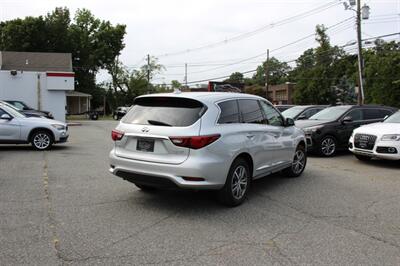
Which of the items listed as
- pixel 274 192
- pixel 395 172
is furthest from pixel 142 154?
pixel 395 172

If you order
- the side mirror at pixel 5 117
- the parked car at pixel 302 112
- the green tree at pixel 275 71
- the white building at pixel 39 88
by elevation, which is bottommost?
the side mirror at pixel 5 117

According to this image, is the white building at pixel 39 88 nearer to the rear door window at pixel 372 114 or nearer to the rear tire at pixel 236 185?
the rear door window at pixel 372 114

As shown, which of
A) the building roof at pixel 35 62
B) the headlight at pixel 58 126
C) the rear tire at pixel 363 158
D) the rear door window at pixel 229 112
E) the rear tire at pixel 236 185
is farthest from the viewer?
the building roof at pixel 35 62

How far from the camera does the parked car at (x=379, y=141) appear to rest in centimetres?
977

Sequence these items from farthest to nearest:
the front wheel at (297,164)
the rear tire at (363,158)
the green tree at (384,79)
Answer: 1. the green tree at (384,79)
2. the rear tire at (363,158)
3. the front wheel at (297,164)

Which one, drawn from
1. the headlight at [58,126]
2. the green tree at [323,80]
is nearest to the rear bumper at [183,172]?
the headlight at [58,126]

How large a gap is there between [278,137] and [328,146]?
5.42m

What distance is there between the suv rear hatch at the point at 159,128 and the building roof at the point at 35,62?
39.1 metres

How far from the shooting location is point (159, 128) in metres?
5.69

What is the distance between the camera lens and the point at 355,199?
6719 millimetres

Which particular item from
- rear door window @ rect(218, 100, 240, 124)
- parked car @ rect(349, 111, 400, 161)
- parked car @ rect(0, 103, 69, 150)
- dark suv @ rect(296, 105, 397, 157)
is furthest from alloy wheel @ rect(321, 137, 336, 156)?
parked car @ rect(0, 103, 69, 150)

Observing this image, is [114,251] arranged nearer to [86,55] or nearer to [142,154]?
[142,154]

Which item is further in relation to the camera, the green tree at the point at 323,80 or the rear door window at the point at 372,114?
the green tree at the point at 323,80

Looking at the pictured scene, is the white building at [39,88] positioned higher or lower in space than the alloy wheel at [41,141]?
higher
